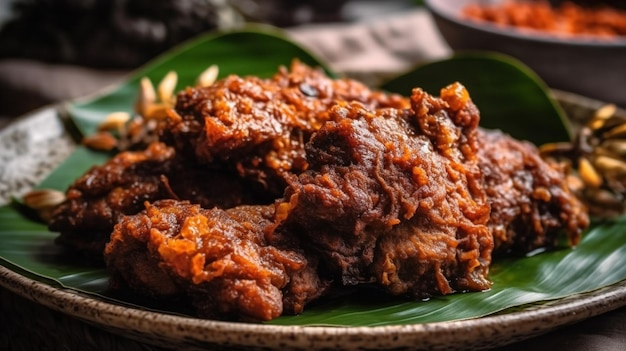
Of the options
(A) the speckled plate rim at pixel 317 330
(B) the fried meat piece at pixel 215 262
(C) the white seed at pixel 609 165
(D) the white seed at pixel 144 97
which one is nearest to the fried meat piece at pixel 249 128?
(B) the fried meat piece at pixel 215 262

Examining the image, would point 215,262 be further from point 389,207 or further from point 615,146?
point 615,146

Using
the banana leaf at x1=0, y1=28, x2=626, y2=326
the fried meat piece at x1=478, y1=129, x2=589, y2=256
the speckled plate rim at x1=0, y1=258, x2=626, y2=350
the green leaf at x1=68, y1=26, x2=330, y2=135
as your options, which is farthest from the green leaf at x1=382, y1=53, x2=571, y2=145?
the speckled plate rim at x1=0, y1=258, x2=626, y2=350

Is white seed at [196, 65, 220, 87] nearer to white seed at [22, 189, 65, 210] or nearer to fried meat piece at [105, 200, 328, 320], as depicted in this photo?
white seed at [22, 189, 65, 210]

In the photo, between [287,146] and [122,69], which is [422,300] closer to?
[287,146]

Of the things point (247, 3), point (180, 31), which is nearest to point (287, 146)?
point (180, 31)

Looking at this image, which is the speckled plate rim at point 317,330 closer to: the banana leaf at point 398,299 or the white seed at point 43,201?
the banana leaf at point 398,299

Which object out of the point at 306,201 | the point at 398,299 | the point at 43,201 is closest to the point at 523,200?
the point at 398,299
